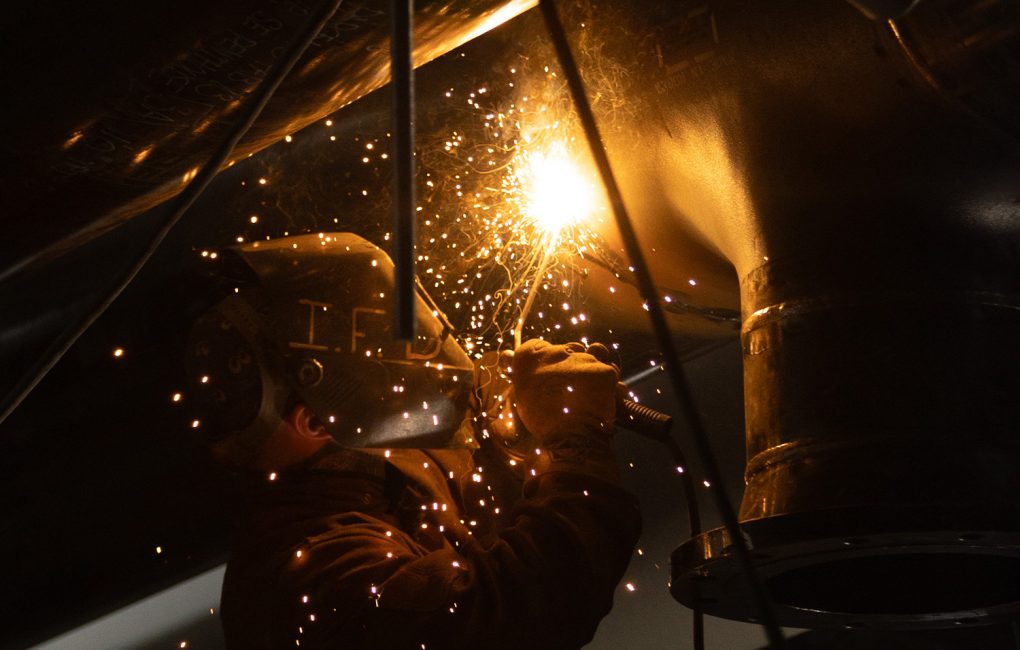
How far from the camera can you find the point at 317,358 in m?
1.72

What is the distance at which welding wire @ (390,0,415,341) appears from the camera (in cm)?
73

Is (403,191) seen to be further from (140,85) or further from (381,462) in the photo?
(381,462)

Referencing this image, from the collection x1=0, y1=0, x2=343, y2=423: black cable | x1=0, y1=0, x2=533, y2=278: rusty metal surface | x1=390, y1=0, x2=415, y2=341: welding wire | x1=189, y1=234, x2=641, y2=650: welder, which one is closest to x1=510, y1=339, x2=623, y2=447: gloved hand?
x1=189, y1=234, x2=641, y2=650: welder

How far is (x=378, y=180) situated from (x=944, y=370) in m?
1.23

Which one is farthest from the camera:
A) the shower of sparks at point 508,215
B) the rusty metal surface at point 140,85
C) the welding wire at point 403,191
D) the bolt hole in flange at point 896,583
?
the shower of sparks at point 508,215

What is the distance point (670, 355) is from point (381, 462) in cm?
108

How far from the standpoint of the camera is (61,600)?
7.59 feet

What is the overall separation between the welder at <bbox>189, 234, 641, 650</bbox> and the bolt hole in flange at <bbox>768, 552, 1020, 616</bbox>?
0.28 metres

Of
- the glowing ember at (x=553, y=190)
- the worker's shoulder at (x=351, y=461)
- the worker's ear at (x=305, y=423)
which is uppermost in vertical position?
the glowing ember at (x=553, y=190)

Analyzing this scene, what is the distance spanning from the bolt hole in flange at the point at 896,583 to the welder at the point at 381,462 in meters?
0.28

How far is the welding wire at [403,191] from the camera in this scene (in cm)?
73

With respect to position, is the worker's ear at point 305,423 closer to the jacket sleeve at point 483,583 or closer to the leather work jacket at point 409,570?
the leather work jacket at point 409,570

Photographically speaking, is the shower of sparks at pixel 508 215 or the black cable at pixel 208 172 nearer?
the black cable at pixel 208 172

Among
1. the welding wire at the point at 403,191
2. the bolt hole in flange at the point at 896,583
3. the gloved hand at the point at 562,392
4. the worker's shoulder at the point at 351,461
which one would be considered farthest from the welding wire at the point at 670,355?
the worker's shoulder at the point at 351,461
